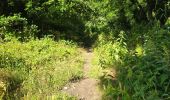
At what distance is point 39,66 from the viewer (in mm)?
9078

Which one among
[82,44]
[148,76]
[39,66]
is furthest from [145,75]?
[82,44]

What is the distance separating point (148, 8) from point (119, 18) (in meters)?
0.95

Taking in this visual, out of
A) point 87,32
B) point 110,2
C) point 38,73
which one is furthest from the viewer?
point 87,32

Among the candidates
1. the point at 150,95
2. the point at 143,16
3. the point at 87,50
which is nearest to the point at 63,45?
the point at 87,50

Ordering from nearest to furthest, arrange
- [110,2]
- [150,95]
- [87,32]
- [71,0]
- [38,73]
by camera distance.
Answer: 1. [150,95]
2. [38,73]
3. [110,2]
4. [71,0]
5. [87,32]

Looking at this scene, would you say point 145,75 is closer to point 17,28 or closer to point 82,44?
point 82,44

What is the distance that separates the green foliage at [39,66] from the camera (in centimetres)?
749

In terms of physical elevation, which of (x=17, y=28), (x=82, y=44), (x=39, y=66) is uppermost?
(x=17, y=28)

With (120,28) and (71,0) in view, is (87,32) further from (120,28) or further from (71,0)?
(120,28)

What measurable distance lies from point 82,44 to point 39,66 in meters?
3.79

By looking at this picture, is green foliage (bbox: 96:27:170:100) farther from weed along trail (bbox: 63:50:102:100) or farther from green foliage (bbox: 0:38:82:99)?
green foliage (bbox: 0:38:82:99)

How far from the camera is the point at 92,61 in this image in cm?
986

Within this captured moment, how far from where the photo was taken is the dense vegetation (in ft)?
22.9

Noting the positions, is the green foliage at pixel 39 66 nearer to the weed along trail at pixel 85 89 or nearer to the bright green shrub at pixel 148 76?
the weed along trail at pixel 85 89
